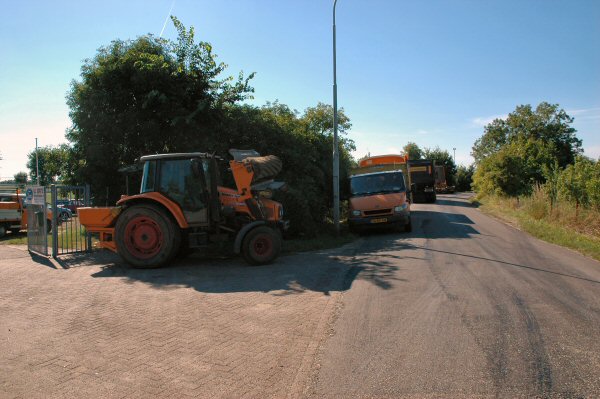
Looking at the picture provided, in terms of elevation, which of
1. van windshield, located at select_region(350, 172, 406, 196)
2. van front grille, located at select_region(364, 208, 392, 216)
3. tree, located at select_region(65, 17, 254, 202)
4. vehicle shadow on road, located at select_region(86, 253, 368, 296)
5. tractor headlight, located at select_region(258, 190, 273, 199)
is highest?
tree, located at select_region(65, 17, 254, 202)

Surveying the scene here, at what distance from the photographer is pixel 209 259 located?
10.9 m

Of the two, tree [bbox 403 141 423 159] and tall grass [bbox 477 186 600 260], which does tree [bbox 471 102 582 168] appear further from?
tall grass [bbox 477 186 600 260]

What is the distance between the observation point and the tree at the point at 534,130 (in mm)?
58406

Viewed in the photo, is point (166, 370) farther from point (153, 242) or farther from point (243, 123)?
point (243, 123)

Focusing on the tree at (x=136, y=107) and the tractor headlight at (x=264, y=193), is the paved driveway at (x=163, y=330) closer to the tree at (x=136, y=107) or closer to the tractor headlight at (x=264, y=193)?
the tractor headlight at (x=264, y=193)

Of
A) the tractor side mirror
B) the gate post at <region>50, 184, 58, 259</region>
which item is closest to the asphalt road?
the tractor side mirror

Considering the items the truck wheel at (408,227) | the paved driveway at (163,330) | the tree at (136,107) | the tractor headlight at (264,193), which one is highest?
the tree at (136,107)

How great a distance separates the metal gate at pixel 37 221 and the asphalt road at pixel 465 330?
794 cm

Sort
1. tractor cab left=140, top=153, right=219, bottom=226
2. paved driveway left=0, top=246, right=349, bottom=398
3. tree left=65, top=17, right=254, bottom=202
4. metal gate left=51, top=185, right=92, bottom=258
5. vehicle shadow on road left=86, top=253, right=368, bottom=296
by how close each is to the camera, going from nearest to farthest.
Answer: paved driveway left=0, top=246, right=349, bottom=398 < vehicle shadow on road left=86, top=253, right=368, bottom=296 < tractor cab left=140, top=153, right=219, bottom=226 < metal gate left=51, top=185, right=92, bottom=258 < tree left=65, top=17, right=254, bottom=202

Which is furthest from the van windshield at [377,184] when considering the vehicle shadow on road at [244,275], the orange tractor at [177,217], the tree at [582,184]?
the orange tractor at [177,217]

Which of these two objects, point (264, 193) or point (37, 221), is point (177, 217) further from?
point (37, 221)

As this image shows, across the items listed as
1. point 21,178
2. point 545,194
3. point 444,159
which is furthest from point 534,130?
point 21,178

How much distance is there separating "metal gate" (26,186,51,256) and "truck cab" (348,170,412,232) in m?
9.33

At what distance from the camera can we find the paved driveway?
396cm
